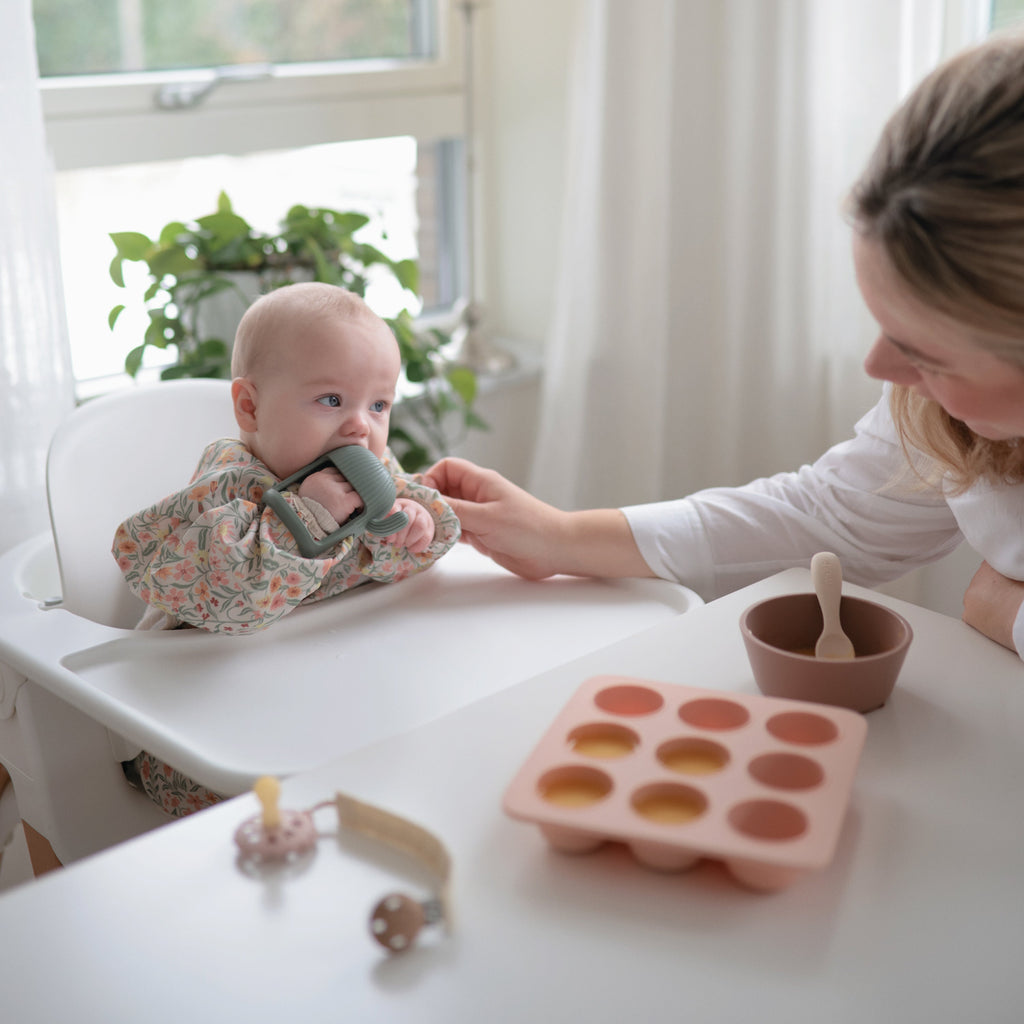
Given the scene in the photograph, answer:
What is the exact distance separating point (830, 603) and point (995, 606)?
14 cm

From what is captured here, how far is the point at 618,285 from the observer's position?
6.74ft

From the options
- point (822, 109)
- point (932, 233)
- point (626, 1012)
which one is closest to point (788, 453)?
point (822, 109)

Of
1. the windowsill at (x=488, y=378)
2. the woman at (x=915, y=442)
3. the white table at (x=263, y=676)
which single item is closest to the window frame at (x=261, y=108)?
the windowsill at (x=488, y=378)

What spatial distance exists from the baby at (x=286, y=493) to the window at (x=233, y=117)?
0.87 m

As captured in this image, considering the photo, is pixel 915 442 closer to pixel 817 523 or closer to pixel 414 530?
pixel 817 523

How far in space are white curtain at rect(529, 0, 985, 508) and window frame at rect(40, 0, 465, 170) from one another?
352 millimetres

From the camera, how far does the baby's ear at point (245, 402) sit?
1.08 metres

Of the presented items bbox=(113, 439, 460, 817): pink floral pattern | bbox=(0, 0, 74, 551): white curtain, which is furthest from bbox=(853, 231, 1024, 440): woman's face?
bbox=(0, 0, 74, 551): white curtain

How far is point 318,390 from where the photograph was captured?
3.47 ft

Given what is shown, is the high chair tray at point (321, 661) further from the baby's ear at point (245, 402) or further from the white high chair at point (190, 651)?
the baby's ear at point (245, 402)

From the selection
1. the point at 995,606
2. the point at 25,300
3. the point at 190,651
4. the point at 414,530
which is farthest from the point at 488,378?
the point at 995,606

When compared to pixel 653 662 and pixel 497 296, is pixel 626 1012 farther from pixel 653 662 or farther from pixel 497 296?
pixel 497 296

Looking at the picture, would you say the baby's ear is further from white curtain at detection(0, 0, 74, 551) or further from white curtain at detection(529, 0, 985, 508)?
white curtain at detection(529, 0, 985, 508)

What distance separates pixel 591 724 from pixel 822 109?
1419 millimetres
